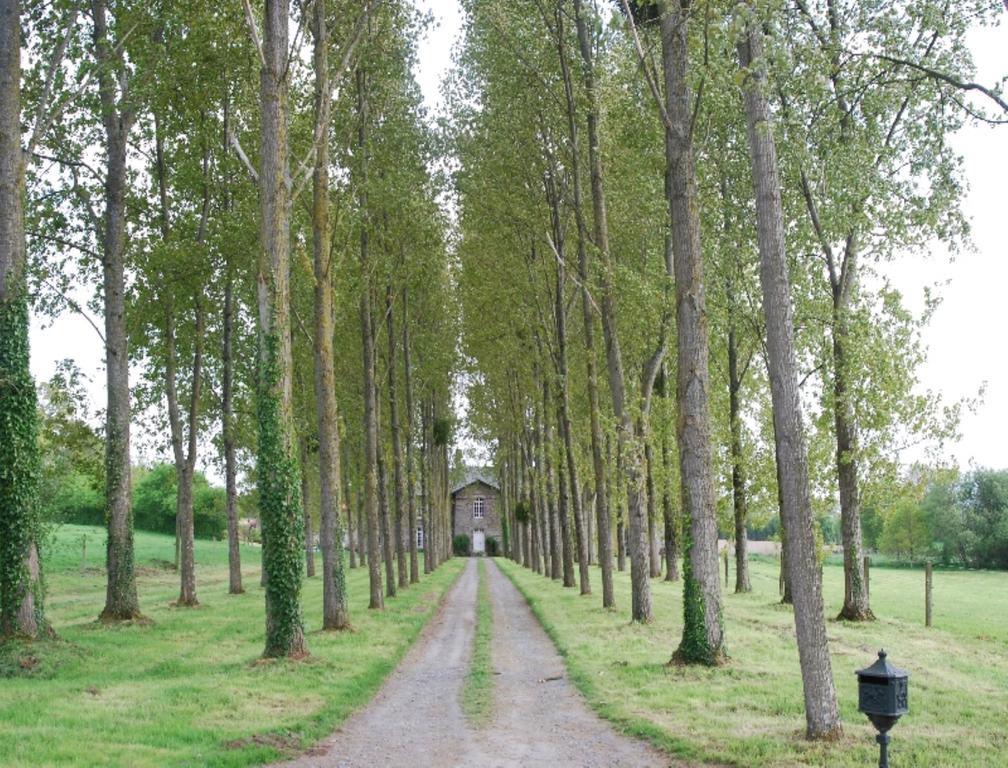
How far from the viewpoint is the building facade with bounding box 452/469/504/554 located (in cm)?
10975

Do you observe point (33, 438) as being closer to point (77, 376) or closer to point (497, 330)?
point (77, 376)

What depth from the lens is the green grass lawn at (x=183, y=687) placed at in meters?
8.62

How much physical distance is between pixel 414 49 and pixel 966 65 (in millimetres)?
15167

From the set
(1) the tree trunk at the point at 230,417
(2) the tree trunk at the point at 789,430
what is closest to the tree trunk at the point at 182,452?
(1) the tree trunk at the point at 230,417

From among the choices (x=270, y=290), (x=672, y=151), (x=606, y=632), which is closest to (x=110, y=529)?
(x=270, y=290)

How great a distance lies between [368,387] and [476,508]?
86.2 meters

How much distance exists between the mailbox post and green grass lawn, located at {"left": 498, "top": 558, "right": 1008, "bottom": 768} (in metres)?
0.79

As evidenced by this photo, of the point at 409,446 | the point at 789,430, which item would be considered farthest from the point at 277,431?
the point at 409,446

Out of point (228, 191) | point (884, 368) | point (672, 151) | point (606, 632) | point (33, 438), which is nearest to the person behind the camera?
point (672, 151)

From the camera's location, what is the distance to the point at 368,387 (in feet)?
84.1

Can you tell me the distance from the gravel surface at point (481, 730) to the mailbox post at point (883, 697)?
6.89ft

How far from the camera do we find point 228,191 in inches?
1003

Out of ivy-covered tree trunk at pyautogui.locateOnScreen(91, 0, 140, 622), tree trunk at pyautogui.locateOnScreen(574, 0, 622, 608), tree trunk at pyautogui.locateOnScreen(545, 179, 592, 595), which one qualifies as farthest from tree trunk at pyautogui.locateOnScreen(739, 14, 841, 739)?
tree trunk at pyautogui.locateOnScreen(545, 179, 592, 595)

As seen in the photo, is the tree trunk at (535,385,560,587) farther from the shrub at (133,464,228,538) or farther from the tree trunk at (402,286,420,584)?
the shrub at (133,464,228,538)
